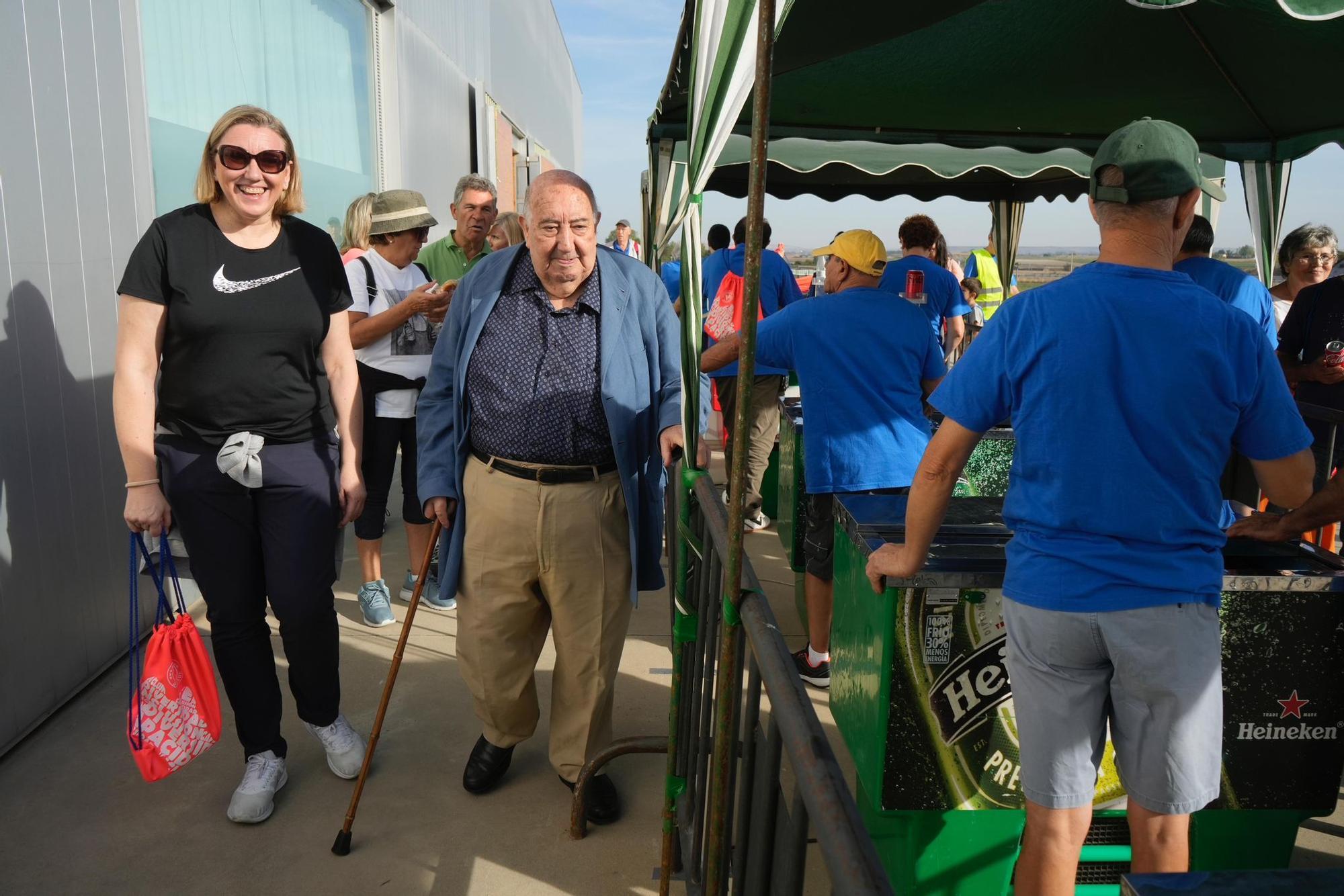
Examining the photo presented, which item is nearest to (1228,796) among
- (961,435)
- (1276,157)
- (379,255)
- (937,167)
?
(961,435)

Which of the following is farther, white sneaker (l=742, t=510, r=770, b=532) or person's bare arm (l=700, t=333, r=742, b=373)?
white sneaker (l=742, t=510, r=770, b=532)

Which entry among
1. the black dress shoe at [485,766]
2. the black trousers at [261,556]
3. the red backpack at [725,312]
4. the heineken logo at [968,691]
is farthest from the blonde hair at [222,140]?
the red backpack at [725,312]

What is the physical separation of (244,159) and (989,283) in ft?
33.5

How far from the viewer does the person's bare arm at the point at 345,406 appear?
3.00 meters

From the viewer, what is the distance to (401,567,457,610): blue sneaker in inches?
190

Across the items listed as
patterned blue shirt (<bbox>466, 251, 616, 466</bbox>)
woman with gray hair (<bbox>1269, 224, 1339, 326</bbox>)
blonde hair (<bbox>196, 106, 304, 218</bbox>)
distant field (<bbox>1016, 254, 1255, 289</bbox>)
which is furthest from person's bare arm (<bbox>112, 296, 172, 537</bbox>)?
distant field (<bbox>1016, 254, 1255, 289</bbox>)

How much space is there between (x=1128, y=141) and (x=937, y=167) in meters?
4.76

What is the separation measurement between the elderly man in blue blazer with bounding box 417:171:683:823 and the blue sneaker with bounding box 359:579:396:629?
5.22 feet

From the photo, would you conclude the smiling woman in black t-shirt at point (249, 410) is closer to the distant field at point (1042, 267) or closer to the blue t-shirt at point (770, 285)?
the blue t-shirt at point (770, 285)

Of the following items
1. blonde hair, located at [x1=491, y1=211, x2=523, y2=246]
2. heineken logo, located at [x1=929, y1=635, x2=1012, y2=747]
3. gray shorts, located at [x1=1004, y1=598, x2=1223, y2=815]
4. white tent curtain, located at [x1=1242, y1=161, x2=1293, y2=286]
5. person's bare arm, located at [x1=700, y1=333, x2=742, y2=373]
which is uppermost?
white tent curtain, located at [x1=1242, y1=161, x2=1293, y2=286]

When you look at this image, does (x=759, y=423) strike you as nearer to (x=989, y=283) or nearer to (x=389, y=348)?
(x=389, y=348)

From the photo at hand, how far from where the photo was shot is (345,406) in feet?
10.00

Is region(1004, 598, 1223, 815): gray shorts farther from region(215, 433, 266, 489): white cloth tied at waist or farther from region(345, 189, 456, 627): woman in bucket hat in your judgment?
region(345, 189, 456, 627): woman in bucket hat

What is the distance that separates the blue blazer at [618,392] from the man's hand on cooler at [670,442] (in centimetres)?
8
